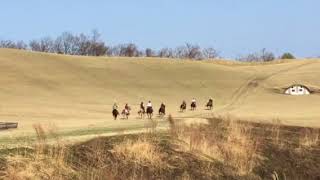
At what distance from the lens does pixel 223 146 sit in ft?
70.9

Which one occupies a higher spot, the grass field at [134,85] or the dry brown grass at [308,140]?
the grass field at [134,85]

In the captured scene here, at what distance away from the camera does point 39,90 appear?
80188 mm

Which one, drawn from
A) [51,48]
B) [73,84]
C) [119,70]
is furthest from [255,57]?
[73,84]

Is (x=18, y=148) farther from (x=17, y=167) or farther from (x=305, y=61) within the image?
(x=305, y=61)

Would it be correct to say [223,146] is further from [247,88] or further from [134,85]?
[247,88]

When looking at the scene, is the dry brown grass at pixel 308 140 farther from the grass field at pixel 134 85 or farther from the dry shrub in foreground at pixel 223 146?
the grass field at pixel 134 85

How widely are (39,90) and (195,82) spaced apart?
992 inches

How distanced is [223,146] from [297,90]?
72.4 metres

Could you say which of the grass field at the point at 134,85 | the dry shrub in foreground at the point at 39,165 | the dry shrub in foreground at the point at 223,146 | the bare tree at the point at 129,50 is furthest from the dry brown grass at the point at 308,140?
the bare tree at the point at 129,50

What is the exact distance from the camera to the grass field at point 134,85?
2793 inches

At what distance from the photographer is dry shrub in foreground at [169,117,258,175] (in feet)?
67.5

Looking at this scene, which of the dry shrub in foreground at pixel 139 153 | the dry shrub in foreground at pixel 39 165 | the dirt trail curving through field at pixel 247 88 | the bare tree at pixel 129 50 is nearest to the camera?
the dry shrub in foreground at pixel 39 165

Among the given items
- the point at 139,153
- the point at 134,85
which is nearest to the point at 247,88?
the point at 134,85

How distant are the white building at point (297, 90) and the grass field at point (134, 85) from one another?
1562 millimetres
